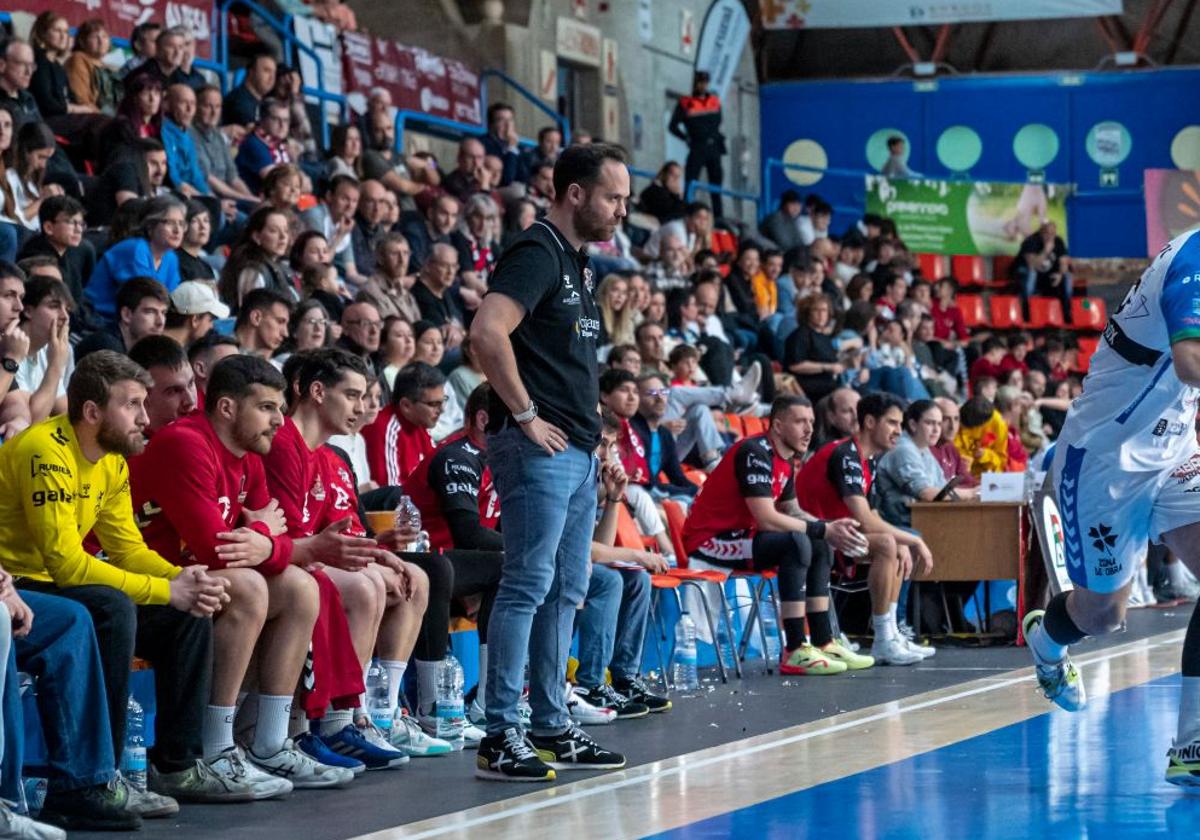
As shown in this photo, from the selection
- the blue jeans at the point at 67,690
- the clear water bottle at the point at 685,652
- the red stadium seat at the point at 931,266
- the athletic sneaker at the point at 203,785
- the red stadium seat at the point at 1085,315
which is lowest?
the clear water bottle at the point at 685,652

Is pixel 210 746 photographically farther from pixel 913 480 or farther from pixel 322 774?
pixel 913 480

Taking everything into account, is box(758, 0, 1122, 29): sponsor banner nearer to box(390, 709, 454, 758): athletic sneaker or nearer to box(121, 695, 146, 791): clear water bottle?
box(390, 709, 454, 758): athletic sneaker

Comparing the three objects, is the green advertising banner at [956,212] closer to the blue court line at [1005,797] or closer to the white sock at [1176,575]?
the white sock at [1176,575]

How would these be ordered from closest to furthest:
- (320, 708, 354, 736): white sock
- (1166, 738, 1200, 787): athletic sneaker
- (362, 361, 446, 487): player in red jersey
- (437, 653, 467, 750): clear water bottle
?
1. (1166, 738, 1200, 787): athletic sneaker
2. (320, 708, 354, 736): white sock
3. (437, 653, 467, 750): clear water bottle
4. (362, 361, 446, 487): player in red jersey

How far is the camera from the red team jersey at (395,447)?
8.43 meters

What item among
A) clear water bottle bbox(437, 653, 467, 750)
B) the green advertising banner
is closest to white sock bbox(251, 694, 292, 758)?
clear water bottle bbox(437, 653, 467, 750)

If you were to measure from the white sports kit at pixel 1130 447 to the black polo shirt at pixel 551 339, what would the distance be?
1454 mm

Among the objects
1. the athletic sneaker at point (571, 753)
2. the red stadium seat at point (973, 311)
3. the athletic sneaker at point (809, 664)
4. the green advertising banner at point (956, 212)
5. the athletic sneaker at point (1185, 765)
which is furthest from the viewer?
the red stadium seat at point (973, 311)

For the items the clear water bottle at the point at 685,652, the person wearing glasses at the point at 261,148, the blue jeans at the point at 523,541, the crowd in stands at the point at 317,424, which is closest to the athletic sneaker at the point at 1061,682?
the blue jeans at the point at 523,541

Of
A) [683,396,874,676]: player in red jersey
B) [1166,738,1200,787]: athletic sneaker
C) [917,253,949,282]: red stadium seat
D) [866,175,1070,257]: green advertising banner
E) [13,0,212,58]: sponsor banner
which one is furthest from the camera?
[917,253,949,282]: red stadium seat

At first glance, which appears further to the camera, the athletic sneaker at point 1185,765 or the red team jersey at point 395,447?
the red team jersey at point 395,447

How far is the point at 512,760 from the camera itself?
5.71 meters

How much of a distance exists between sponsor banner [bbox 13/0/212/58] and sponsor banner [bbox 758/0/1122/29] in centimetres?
1019

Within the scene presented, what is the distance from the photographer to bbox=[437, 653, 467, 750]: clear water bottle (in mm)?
6680
